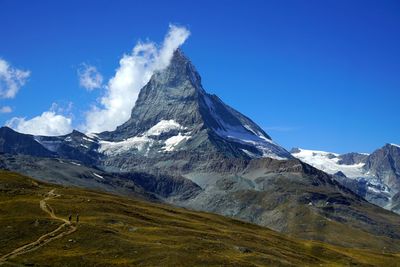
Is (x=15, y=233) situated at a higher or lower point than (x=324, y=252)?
lower

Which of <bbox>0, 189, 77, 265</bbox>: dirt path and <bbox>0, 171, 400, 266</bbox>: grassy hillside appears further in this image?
<bbox>0, 171, 400, 266</bbox>: grassy hillside

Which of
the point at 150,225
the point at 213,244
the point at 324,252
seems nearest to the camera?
the point at 213,244

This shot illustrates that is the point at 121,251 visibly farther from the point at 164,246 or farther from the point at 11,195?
the point at 11,195

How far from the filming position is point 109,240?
366 feet

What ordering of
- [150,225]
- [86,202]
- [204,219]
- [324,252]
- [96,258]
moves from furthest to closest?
[204,219] < [324,252] < [86,202] < [150,225] < [96,258]

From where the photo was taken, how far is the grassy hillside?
102375 mm

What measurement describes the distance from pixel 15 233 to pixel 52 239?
733 cm

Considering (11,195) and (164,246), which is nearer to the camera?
(164,246)

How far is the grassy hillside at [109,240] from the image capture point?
336ft

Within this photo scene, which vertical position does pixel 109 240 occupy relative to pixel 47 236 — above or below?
above

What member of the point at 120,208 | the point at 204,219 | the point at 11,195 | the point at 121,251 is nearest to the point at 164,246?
the point at 121,251

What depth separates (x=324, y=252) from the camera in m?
169

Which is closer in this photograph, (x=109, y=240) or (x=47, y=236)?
(x=109, y=240)

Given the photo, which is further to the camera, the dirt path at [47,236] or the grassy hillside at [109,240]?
the grassy hillside at [109,240]
